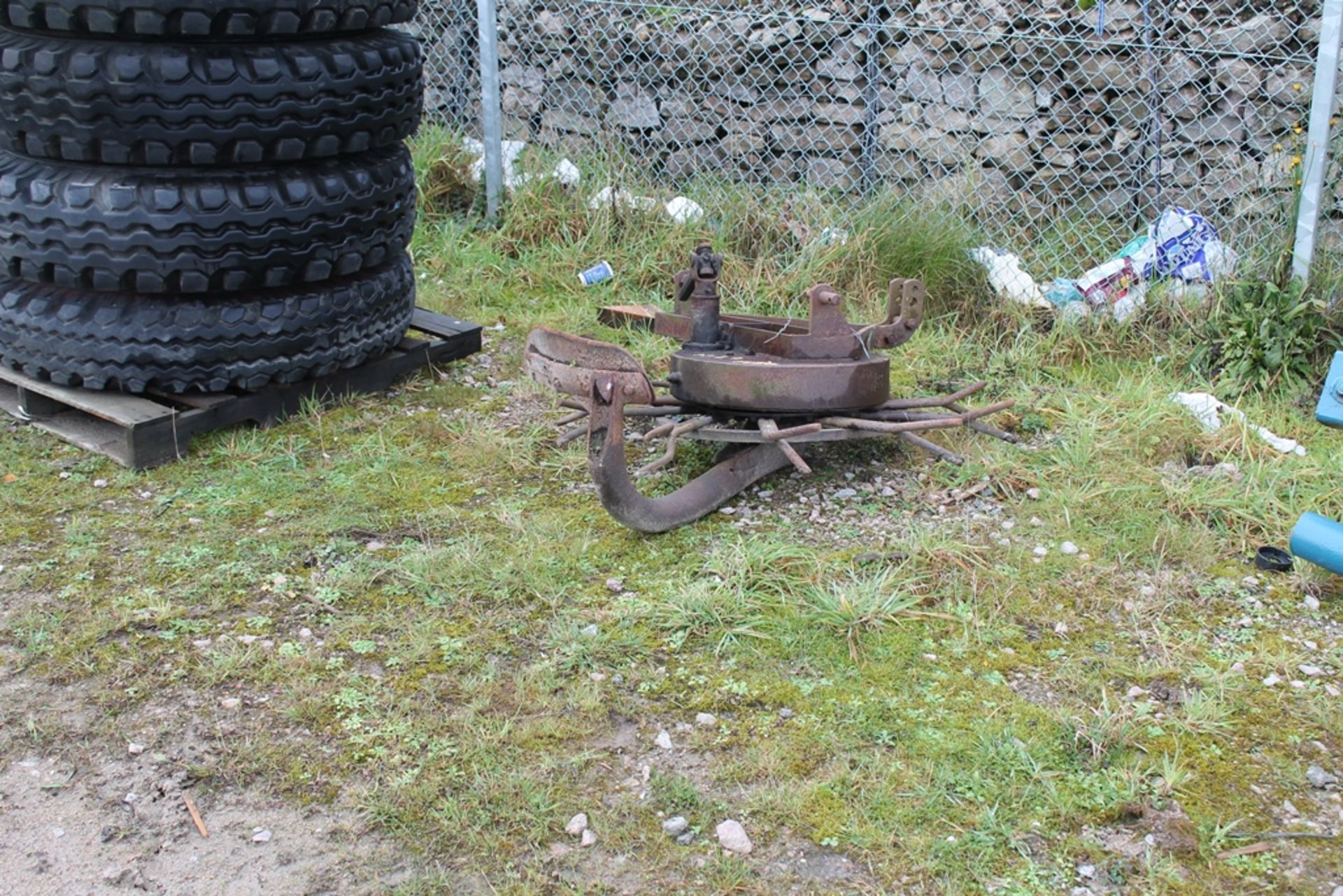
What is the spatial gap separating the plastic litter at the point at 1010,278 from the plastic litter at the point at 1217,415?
80cm

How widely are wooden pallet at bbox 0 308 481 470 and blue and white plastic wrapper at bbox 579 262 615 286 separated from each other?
1144 millimetres

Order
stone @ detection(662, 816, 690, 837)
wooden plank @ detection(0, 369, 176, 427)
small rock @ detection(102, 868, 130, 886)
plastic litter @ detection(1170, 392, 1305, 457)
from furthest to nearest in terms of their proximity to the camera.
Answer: plastic litter @ detection(1170, 392, 1305, 457) → wooden plank @ detection(0, 369, 176, 427) → stone @ detection(662, 816, 690, 837) → small rock @ detection(102, 868, 130, 886)

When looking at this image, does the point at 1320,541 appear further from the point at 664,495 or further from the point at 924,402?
the point at 664,495

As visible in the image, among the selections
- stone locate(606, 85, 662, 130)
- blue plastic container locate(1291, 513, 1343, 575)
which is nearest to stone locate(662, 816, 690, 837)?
blue plastic container locate(1291, 513, 1343, 575)

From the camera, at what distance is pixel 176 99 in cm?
340

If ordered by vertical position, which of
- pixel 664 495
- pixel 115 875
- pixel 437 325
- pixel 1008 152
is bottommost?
pixel 115 875

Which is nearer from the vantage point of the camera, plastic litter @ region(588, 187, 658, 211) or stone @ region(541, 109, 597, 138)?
plastic litter @ region(588, 187, 658, 211)

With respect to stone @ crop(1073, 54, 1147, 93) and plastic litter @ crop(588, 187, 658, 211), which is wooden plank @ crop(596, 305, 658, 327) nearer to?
plastic litter @ crop(588, 187, 658, 211)

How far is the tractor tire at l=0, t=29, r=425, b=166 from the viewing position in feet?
11.1

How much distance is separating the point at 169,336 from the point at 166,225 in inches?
12.6

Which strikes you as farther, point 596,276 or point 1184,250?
point 596,276

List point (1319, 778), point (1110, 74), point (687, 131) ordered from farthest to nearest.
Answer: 1. point (687, 131)
2. point (1110, 74)
3. point (1319, 778)

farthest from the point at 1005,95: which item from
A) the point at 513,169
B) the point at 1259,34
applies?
the point at 513,169

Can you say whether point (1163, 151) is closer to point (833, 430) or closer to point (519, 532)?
point (833, 430)
